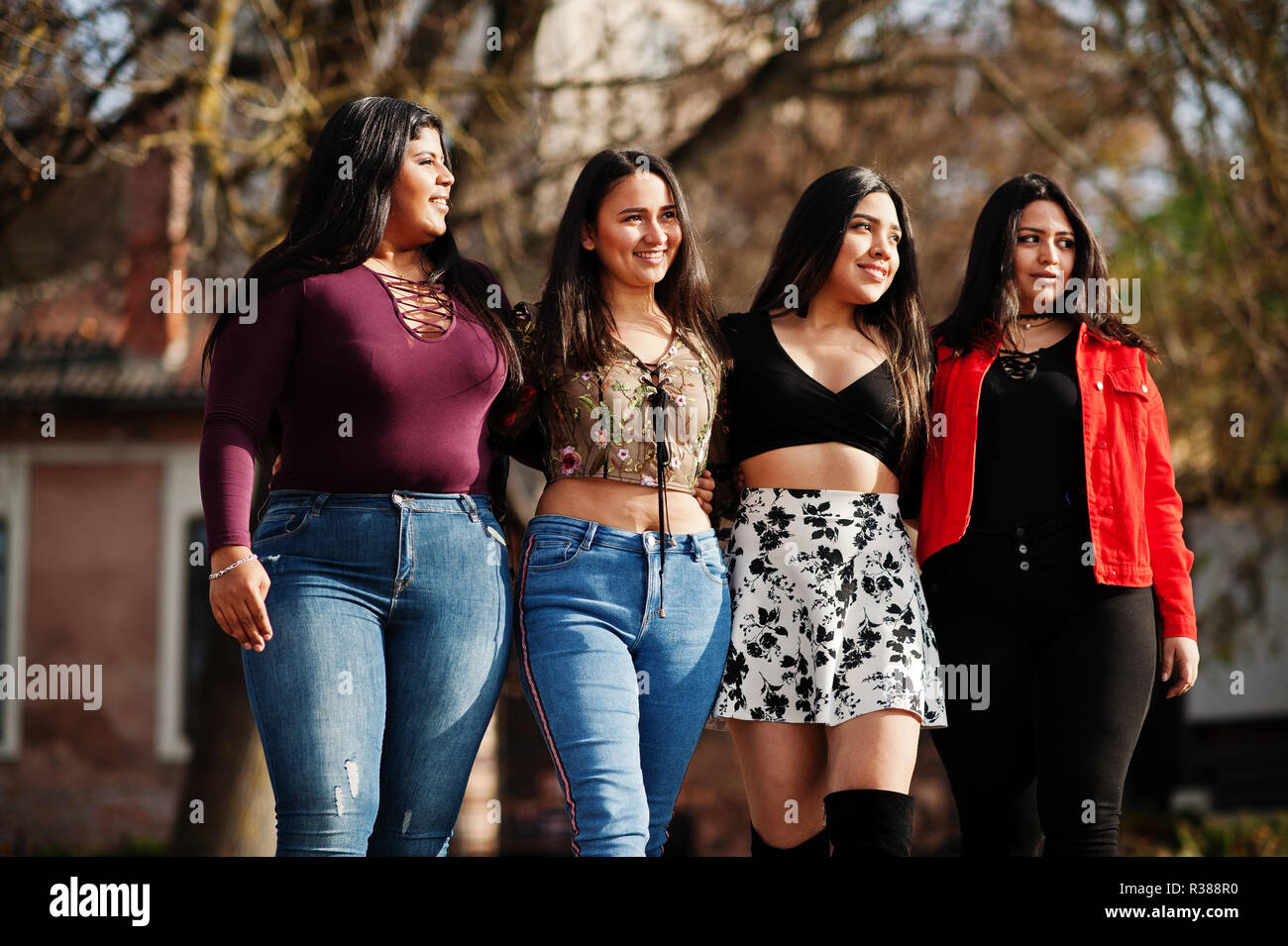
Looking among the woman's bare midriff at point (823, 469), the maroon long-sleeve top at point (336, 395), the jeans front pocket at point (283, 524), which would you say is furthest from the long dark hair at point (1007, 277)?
the jeans front pocket at point (283, 524)

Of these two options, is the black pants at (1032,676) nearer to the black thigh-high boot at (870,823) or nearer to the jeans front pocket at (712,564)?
the black thigh-high boot at (870,823)

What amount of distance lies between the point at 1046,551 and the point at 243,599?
6.53ft

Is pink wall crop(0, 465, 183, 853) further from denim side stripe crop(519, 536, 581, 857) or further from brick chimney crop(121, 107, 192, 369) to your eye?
denim side stripe crop(519, 536, 581, 857)

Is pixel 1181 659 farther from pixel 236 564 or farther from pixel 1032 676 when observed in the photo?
pixel 236 564

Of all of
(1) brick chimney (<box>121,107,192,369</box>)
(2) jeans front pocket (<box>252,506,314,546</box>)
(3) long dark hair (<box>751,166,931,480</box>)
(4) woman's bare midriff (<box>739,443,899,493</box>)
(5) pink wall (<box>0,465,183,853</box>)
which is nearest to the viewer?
Answer: (2) jeans front pocket (<box>252,506,314,546</box>)

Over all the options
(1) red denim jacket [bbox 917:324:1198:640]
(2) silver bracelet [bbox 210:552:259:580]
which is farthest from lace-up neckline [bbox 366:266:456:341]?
(1) red denim jacket [bbox 917:324:1198:640]

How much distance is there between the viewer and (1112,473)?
3.60 m

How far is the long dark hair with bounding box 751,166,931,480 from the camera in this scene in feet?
12.0

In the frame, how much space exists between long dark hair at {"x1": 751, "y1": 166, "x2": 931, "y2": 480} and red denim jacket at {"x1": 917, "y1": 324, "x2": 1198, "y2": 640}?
0.26 ft

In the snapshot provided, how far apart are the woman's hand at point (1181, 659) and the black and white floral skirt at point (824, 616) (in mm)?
640

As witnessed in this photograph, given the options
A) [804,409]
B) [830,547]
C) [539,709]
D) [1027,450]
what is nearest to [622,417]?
[804,409]
